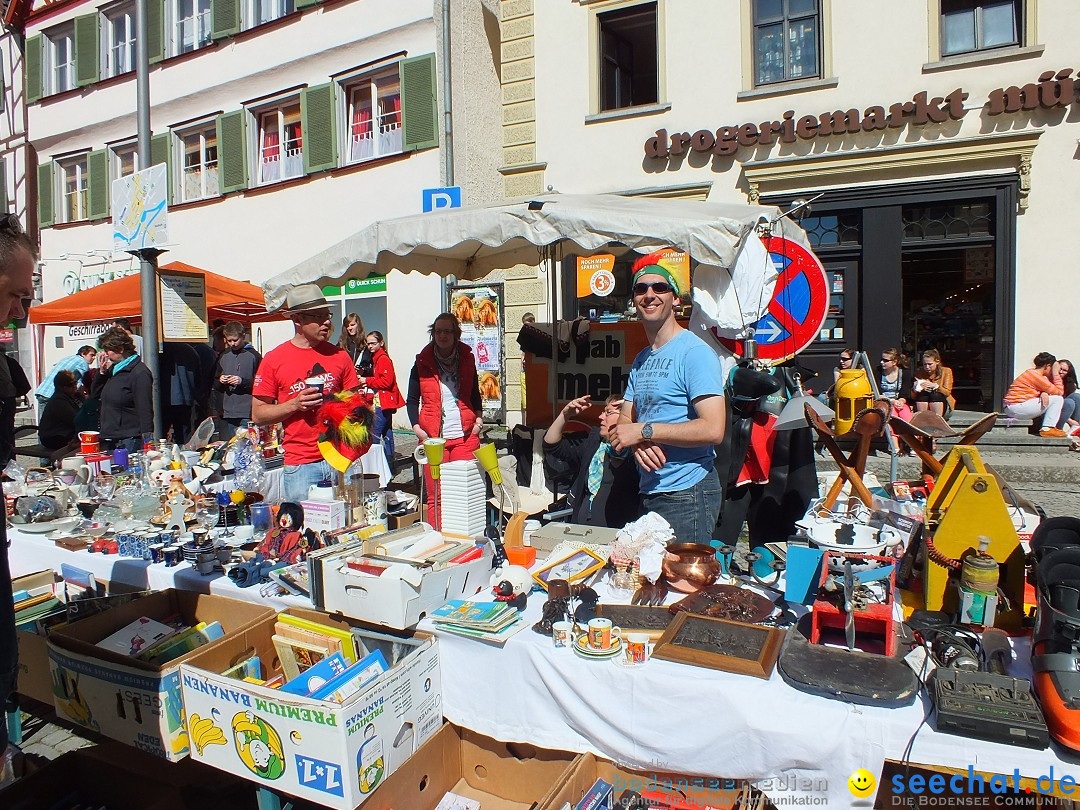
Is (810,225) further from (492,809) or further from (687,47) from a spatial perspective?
(492,809)

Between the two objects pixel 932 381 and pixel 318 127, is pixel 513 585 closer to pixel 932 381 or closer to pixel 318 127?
pixel 932 381

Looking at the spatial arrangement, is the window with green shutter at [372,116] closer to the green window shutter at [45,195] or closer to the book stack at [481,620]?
the green window shutter at [45,195]

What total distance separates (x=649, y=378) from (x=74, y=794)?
7.82ft

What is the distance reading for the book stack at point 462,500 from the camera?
2783 mm

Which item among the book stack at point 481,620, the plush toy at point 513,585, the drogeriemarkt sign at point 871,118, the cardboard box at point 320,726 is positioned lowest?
the cardboard box at point 320,726

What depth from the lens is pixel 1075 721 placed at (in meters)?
1.44

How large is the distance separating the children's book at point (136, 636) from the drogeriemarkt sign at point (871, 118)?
27.6 ft

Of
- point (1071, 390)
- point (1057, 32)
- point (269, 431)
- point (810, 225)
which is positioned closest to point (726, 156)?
point (810, 225)

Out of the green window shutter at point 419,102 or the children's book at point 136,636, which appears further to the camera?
the green window shutter at point 419,102

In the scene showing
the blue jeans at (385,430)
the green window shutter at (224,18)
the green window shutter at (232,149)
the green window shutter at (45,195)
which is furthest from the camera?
the green window shutter at (45,195)

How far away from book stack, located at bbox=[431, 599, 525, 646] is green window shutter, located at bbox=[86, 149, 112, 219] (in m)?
14.9

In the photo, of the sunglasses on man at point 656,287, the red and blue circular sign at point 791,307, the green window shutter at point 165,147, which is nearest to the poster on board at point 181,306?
the red and blue circular sign at point 791,307

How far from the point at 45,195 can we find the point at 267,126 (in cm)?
647

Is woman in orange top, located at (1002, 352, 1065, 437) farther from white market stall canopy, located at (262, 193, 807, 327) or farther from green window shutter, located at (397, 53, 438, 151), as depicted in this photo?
A: green window shutter, located at (397, 53, 438, 151)
